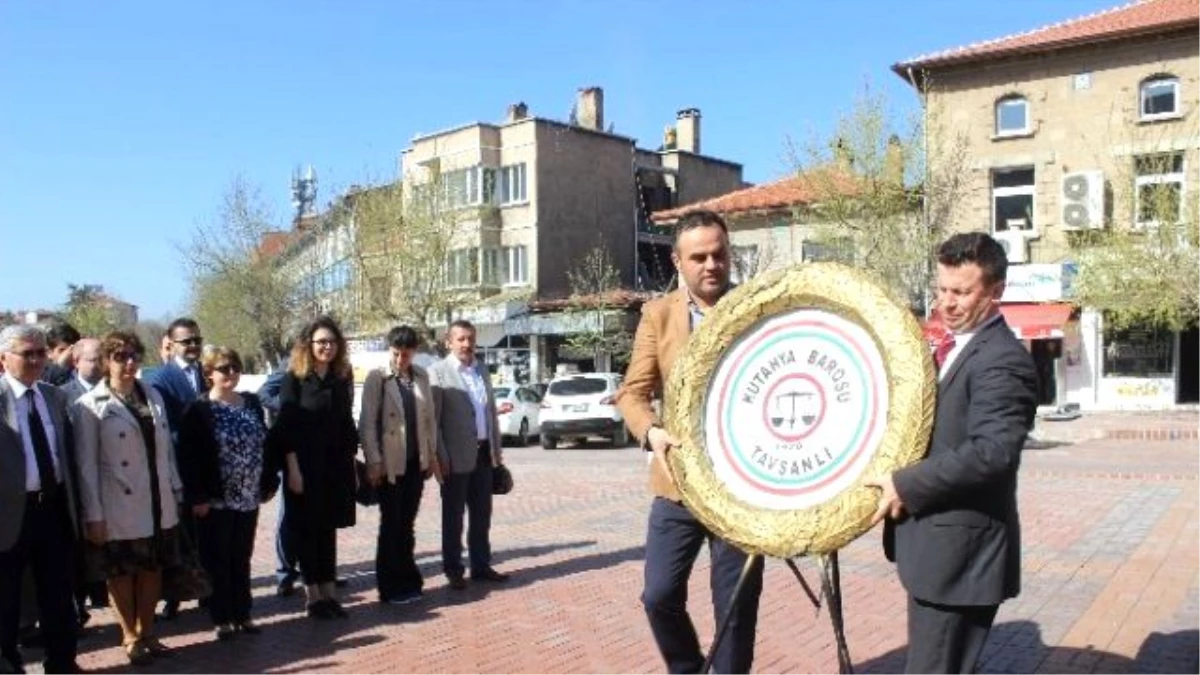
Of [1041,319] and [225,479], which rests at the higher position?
[1041,319]

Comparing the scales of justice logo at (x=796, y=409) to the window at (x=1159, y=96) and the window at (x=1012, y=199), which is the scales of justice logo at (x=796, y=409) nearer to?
the window at (x=1159, y=96)

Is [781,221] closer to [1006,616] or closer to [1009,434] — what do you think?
[1006,616]

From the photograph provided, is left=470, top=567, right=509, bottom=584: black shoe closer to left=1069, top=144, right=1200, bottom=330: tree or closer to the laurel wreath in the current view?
the laurel wreath

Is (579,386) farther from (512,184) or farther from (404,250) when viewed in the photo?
(512,184)

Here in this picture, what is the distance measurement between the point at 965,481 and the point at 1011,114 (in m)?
29.5

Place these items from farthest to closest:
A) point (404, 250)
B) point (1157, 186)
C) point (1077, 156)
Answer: point (404, 250), point (1077, 156), point (1157, 186)

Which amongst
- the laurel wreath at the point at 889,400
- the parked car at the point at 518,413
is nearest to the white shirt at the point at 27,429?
the laurel wreath at the point at 889,400

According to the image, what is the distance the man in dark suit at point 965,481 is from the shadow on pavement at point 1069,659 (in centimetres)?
232

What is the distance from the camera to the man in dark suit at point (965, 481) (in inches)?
117

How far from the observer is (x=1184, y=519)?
1002cm

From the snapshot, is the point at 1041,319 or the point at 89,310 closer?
the point at 1041,319

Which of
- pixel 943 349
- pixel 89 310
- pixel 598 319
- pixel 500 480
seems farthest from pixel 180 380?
pixel 89 310

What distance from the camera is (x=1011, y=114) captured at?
97.9ft

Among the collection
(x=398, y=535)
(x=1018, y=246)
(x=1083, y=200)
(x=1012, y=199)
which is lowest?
(x=398, y=535)
